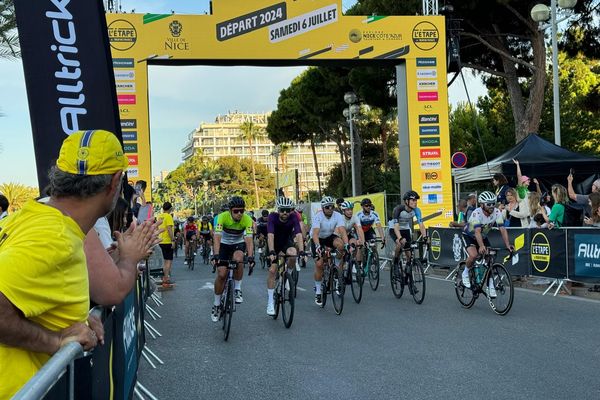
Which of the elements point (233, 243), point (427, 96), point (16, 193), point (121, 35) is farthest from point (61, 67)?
point (16, 193)

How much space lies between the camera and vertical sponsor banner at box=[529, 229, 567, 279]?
A: 1130 cm

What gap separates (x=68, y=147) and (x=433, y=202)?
18.3 m

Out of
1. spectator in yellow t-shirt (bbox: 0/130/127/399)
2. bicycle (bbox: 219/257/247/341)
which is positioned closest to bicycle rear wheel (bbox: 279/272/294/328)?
bicycle (bbox: 219/257/247/341)

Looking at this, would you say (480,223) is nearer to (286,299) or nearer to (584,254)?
(584,254)

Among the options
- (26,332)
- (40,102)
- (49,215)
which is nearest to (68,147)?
(49,215)

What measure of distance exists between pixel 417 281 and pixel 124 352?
7719mm

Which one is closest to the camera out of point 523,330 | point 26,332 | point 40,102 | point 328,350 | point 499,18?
point 26,332

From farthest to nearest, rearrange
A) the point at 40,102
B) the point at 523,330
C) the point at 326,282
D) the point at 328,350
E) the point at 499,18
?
the point at 499,18 < the point at 326,282 < the point at 523,330 < the point at 328,350 < the point at 40,102

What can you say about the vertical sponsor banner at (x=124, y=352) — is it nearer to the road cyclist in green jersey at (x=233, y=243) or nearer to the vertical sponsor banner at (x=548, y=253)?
the road cyclist in green jersey at (x=233, y=243)

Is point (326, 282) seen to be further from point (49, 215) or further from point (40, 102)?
point (49, 215)

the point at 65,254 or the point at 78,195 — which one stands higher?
the point at 78,195

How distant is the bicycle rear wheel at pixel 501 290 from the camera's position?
29.7ft

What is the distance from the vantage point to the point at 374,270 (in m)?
13.4

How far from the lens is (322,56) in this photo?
19438 millimetres
